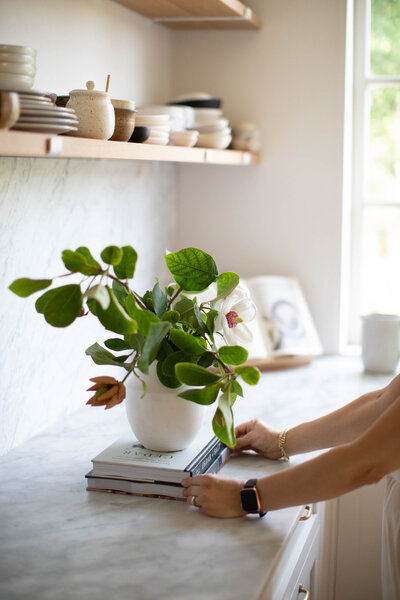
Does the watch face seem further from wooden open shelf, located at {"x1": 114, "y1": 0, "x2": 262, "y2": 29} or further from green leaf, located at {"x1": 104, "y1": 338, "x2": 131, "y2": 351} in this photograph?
wooden open shelf, located at {"x1": 114, "y1": 0, "x2": 262, "y2": 29}

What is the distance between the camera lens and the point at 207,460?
1475mm

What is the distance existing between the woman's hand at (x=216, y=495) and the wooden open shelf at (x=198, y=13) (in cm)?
121

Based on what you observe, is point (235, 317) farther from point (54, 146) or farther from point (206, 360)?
→ point (54, 146)

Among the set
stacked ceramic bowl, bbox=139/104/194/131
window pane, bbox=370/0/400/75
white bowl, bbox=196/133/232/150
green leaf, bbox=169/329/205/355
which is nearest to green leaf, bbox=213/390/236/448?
green leaf, bbox=169/329/205/355

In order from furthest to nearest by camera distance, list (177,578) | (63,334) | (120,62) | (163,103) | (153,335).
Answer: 1. (163,103)
2. (120,62)
3. (63,334)
4. (153,335)
5. (177,578)

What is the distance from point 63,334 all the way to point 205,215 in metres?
0.91

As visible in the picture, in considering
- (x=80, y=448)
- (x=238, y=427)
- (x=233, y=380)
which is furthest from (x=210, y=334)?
(x=80, y=448)

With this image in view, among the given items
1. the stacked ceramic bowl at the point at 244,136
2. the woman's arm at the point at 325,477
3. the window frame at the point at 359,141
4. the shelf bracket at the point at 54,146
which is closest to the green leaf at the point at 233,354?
the woman's arm at the point at 325,477

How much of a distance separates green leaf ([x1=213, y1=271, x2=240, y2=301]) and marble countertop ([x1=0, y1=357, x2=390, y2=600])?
1.17 ft

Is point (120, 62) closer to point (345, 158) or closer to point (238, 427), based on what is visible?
point (345, 158)

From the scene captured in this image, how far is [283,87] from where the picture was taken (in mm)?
2463

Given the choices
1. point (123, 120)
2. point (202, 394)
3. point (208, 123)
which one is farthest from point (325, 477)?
point (208, 123)

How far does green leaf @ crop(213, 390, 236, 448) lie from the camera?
1314 mm

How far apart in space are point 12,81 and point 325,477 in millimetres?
795
